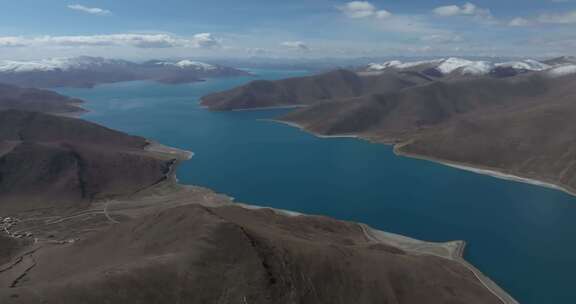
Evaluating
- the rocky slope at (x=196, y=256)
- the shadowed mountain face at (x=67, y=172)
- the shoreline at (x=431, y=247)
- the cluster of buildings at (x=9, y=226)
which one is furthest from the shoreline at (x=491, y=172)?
the cluster of buildings at (x=9, y=226)

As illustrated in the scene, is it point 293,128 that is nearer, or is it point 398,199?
point 398,199

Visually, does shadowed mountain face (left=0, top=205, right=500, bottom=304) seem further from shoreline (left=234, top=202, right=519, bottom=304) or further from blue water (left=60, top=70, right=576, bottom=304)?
blue water (left=60, top=70, right=576, bottom=304)

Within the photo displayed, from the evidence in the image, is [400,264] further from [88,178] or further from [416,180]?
[88,178]

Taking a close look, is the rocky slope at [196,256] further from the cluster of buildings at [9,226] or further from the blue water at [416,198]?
the blue water at [416,198]

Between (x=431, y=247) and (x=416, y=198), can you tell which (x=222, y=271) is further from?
(x=416, y=198)

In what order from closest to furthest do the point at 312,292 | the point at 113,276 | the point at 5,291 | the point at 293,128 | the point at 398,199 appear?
the point at 5,291
the point at 113,276
the point at 312,292
the point at 398,199
the point at 293,128

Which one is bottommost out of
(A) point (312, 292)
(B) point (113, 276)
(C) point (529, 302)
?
(C) point (529, 302)


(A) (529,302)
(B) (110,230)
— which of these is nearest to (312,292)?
(A) (529,302)
